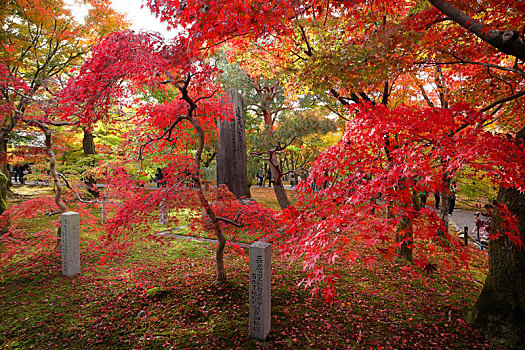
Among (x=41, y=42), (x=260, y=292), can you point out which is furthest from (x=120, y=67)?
(x=41, y=42)

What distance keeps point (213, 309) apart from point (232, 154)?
236 inches

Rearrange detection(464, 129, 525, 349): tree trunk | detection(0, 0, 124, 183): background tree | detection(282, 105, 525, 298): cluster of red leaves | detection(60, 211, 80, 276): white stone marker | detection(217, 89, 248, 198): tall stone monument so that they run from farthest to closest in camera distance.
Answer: detection(217, 89, 248, 198): tall stone monument, detection(0, 0, 124, 183): background tree, detection(60, 211, 80, 276): white stone marker, detection(464, 129, 525, 349): tree trunk, detection(282, 105, 525, 298): cluster of red leaves

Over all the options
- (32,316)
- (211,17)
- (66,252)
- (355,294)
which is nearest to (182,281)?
(32,316)

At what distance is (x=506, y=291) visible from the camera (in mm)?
3422

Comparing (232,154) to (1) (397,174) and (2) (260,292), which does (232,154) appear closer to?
(2) (260,292)

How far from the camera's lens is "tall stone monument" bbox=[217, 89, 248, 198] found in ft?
30.2

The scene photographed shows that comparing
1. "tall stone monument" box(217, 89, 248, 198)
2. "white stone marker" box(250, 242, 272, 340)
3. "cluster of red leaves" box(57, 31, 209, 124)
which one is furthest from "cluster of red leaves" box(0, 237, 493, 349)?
"tall stone monument" box(217, 89, 248, 198)

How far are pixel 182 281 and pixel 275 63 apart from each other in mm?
6811

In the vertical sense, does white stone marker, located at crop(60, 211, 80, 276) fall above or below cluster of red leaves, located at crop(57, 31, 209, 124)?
below

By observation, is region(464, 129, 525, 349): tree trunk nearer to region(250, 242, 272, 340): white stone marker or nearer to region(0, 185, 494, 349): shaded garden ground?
region(0, 185, 494, 349): shaded garden ground

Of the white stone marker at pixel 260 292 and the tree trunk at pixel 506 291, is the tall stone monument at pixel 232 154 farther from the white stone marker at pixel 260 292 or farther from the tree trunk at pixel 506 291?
the tree trunk at pixel 506 291

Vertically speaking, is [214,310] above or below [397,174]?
below

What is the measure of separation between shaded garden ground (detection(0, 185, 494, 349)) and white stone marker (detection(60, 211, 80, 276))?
0.71 feet

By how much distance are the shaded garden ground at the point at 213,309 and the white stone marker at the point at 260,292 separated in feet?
0.51
